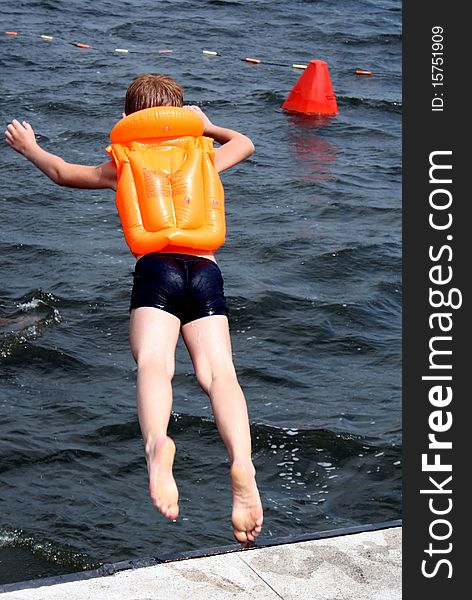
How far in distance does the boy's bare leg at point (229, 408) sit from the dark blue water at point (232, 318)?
7.52 feet

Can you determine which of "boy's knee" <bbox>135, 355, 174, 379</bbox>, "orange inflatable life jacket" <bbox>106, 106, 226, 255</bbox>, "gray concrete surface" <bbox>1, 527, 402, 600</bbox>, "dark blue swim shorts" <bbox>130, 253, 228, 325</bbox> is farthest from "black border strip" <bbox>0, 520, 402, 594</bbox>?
"orange inflatable life jacket" <bbox>106, 106, 226, 255</bbox>

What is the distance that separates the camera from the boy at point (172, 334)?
5.00 m

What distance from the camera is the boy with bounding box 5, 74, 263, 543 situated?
5.00m

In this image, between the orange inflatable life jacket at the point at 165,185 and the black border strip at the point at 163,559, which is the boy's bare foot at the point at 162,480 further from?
the orange inflatable life jacket at the point at 165,185

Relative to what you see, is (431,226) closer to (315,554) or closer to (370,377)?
(315,554)

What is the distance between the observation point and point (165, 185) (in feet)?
18.9

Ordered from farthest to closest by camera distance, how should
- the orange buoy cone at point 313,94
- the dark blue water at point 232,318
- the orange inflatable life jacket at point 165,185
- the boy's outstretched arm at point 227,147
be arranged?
the orange buoy cone at point 313,94 → the dark blue water at point 232,318 → the boy's outstretched arm at point 227,147 → the orange inflatable life jacket at point 165,185

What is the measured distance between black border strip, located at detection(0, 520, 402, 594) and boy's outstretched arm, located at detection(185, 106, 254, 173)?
6.29ft

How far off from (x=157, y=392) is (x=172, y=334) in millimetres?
404

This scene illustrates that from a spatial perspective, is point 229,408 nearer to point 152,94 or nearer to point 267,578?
point 267,578

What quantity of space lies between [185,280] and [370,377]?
457cm

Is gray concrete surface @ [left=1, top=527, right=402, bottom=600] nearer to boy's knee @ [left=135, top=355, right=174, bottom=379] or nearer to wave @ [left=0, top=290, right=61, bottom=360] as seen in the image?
boy's knee @ [left=135, top=355, right=174, bottom=379]

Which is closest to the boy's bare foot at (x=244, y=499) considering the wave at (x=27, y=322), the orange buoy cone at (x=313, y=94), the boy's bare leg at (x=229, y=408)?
the boy's bare leg at (x=229, y=408)

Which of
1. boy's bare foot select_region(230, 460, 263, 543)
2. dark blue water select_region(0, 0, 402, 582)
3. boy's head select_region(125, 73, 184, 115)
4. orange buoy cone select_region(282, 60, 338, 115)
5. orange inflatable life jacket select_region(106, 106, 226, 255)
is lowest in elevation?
dark blue water select_region(0, 0, 402, 582)
